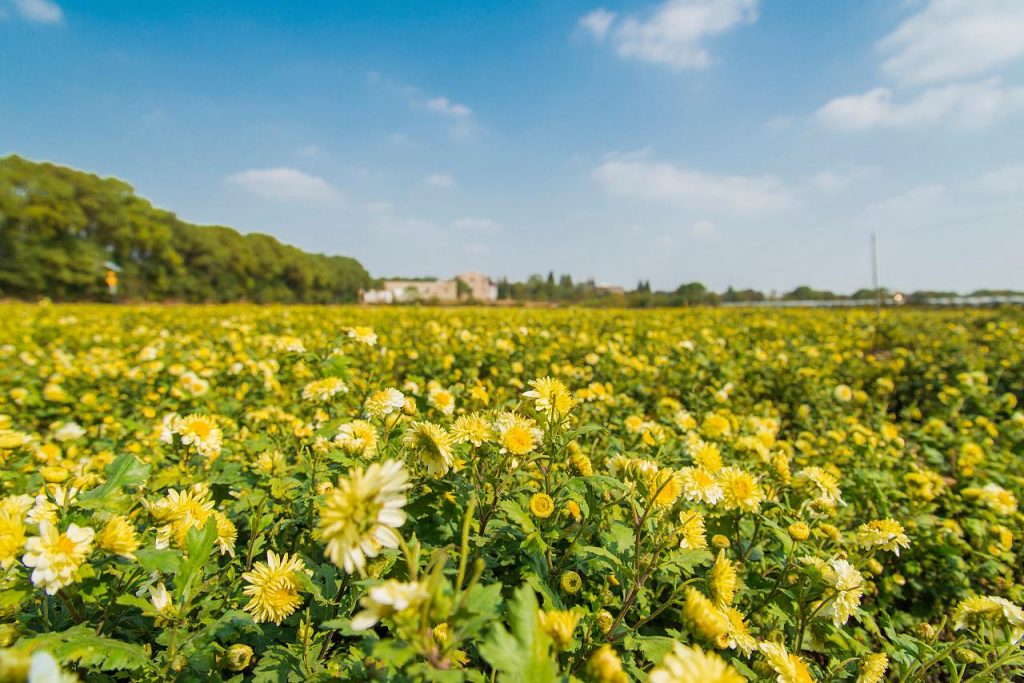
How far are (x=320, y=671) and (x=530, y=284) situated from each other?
6312 centimetres

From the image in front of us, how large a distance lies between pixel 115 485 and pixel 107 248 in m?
52.7

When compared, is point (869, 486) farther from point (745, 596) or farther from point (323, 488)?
point (323, 488)

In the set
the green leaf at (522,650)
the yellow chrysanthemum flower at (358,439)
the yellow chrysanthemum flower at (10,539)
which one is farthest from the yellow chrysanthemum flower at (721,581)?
the yellow chrysanthemum flower at (10,539)

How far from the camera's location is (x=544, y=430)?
115 centimetres

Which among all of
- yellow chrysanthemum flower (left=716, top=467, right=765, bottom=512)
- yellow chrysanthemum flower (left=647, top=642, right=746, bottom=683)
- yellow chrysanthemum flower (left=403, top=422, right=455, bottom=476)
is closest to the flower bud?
yellow chrysanthemum flower (left=403, top=422, right=455, bottom=476)

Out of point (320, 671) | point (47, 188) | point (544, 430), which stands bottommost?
point (320, 671)

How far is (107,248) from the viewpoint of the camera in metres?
39.2

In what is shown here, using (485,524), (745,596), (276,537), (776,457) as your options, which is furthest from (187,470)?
(776,457)

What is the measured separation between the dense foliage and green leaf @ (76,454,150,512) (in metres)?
47.7

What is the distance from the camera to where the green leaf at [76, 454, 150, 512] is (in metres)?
0.93

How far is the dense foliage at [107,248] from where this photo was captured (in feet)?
110

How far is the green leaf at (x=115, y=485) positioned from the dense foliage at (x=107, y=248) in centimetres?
4766

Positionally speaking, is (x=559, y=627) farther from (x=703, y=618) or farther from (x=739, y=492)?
(x=739, y=492)

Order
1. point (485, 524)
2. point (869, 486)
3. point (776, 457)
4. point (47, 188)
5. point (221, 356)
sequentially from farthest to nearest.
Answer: point (47, 188), point (221, 356), point (869, 486), point (776, 457), point (485, 524)
